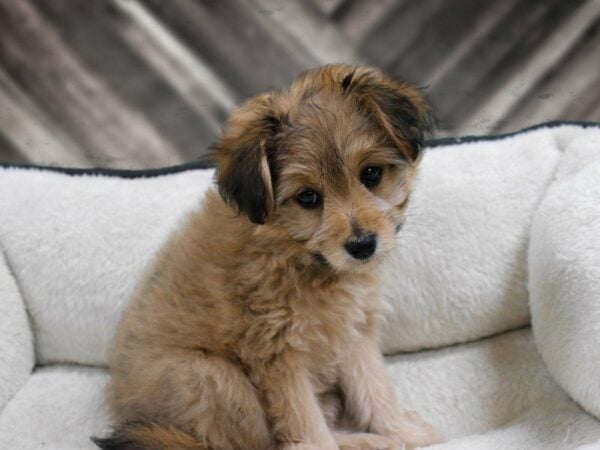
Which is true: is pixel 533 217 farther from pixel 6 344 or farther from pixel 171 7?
pixel 6 344

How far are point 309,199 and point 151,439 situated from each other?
2.78ft

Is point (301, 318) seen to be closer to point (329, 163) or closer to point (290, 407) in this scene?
point (290, 407)

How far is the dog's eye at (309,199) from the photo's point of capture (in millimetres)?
2049

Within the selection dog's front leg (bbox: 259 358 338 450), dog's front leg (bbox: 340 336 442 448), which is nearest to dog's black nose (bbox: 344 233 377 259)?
dog's front leg (bbox: 259 358 338 450)

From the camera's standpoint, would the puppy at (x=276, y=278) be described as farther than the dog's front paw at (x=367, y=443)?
No

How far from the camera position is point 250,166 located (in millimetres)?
1995

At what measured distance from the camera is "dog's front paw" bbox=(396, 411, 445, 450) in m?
2.41

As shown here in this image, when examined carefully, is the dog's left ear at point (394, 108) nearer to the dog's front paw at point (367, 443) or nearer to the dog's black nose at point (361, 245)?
the dog's black nose at point (361, 245)

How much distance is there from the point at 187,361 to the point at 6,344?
1117 millimetres

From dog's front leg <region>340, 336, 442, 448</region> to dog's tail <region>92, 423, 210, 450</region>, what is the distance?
0.62 meters

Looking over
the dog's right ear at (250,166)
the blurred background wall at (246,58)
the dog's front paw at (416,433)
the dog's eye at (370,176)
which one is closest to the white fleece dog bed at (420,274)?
the dog's front paw at (416,433)

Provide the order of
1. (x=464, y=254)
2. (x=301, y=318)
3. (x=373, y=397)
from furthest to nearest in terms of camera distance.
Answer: (x=464, y=254), (x=373, y=397), (x=301, y=318)

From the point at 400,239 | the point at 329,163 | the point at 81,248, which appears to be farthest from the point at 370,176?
the point at 81,248

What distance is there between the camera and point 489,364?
2.83 meters
